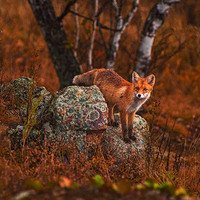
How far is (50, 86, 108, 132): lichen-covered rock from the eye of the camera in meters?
5.14

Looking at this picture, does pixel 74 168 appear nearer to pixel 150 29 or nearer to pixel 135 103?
pixel 135 103

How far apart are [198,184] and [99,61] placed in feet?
17.0

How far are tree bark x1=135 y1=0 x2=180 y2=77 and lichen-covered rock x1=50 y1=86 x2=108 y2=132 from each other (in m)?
3.29

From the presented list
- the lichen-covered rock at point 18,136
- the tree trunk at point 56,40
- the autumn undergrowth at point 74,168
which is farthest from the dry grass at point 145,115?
the tree trunk at point 56,40

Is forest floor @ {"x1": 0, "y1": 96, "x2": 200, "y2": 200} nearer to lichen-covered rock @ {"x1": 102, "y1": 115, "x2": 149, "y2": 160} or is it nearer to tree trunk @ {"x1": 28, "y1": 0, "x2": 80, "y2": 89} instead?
lichen-covered rock @ {"x1": 102, "y1": 115, "x2": 149, "y2": 160}

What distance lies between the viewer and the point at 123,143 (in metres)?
5.58

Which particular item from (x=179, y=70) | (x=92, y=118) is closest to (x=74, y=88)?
(x=92, y=118)

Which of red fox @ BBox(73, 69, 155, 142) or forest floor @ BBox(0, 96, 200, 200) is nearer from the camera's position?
forest floor @ BBox(0, 96, 200, 200)

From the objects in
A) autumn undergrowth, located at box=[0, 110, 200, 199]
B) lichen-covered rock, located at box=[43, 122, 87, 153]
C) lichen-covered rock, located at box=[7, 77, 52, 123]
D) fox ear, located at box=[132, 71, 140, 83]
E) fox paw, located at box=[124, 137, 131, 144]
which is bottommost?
autumn undergrowth, located at box=[0, 110, 200, 199]

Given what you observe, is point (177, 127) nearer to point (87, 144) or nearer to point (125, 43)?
point (125, 43)

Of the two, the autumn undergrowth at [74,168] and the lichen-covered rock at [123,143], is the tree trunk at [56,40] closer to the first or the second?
the lichen-covered rock at [123,143]

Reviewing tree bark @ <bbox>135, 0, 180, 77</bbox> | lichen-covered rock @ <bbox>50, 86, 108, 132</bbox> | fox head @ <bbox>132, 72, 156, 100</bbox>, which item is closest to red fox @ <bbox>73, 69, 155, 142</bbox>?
fox head @ <bbox>132, 72, 156, 100</bbox>

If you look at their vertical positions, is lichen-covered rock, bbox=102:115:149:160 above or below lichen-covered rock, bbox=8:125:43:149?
below

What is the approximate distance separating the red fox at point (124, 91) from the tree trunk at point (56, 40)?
2079 mm
